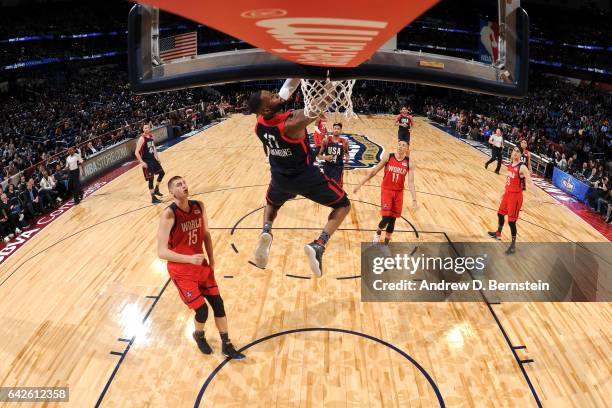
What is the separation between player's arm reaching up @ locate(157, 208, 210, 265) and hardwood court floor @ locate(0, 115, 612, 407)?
5.09 ft

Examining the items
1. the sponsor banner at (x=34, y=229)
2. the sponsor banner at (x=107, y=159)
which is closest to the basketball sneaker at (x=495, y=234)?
the sponsor banner at (x=34, y=229)

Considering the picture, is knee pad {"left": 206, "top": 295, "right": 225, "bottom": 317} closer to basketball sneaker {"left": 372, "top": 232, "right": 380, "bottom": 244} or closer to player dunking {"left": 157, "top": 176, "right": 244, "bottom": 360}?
player dunking {"left": 157, "top": 176, "right": 244, "bottom": 360}

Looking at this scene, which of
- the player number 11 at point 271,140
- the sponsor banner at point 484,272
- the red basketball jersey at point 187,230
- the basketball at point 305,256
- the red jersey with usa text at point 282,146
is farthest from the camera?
the sponsor banner at point 484,272

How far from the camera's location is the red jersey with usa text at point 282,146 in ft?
10.9

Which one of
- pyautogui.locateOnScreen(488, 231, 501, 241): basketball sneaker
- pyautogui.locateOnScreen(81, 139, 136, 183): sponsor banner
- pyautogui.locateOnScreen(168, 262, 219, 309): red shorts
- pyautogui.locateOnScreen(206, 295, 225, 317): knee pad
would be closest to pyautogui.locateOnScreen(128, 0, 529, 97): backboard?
pyautogui.locateOnScreen(168, 262, 219, 309): red shorts

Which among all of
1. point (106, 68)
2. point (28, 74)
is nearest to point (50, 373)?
point (28, 74)

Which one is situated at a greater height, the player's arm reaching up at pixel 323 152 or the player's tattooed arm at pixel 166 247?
the player's arm reaching up at pixel 323 152

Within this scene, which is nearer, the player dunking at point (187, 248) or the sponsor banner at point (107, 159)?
the player dunking at point (187, 248)

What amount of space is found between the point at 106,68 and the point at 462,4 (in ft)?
108

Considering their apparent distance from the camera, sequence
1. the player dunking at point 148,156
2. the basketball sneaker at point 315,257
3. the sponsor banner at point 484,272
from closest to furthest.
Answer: the basketball sneaker at point 315,257
the sponsor banner at point 484,272
the player dunking at point 148,156

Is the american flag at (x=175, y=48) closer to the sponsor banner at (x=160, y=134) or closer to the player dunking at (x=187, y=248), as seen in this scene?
the player dunking at (x=187, y=248)

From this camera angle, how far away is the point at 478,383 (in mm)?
4680

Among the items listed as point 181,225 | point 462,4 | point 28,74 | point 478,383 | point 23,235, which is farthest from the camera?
point 462,4

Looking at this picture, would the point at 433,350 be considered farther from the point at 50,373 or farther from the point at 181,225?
the point at 50,373
